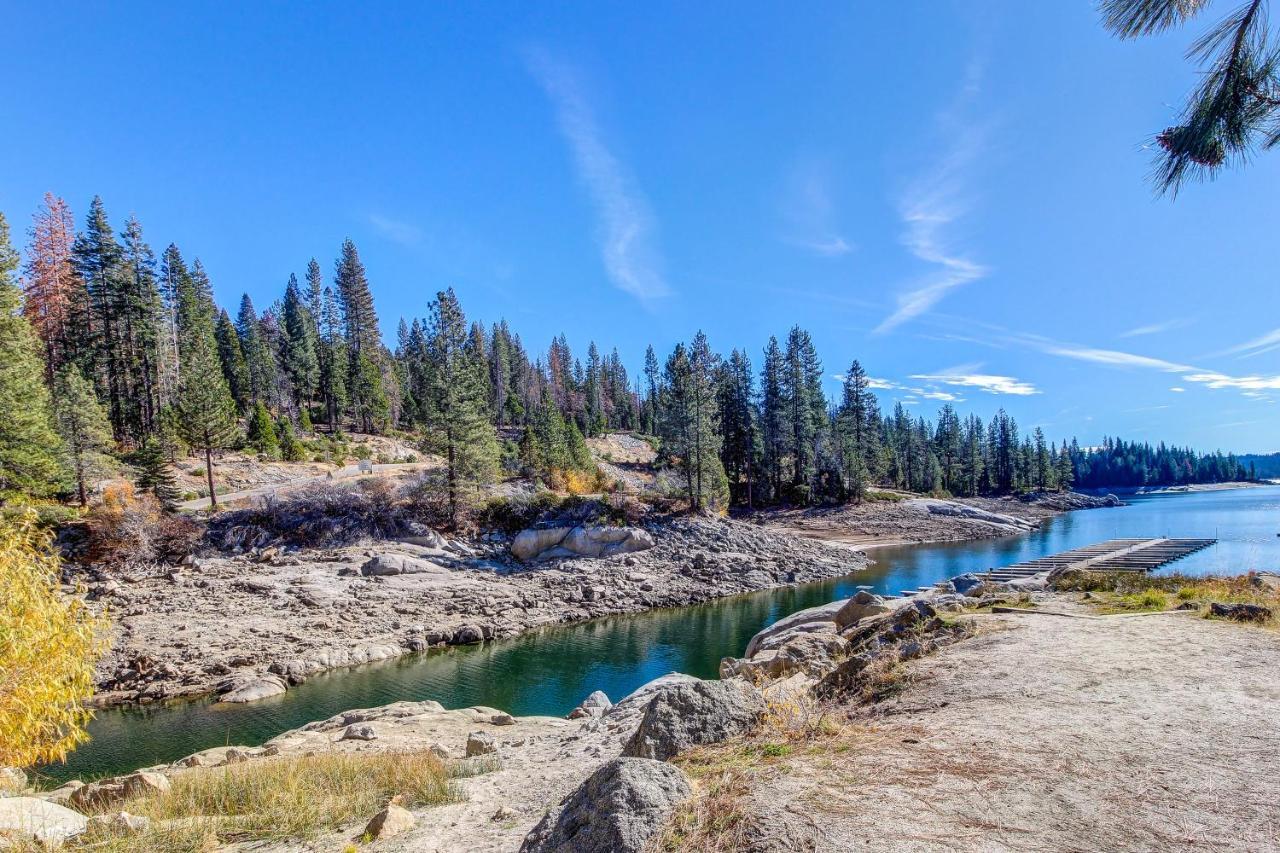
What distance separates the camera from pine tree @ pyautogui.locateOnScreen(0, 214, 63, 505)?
20594 millimetres

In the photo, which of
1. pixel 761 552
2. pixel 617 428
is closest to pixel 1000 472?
pixel 617 428

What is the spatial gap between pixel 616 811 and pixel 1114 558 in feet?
147

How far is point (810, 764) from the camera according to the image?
5.61 meters

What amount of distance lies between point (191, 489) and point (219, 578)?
14349 mm

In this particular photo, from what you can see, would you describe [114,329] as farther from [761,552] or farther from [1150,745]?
[1150,745]

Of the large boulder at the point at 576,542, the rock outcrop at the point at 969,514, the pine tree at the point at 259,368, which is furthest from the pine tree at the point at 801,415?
the pine tree at the point at 259,368

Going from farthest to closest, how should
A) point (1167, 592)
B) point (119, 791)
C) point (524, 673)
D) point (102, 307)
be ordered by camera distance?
1. point (102, 307)
2. point (524, 673)
3. point (1167, 592)
4. point (119, 791)

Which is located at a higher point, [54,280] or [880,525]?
[54,280]

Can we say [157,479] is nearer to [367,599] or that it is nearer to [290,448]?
[290,448]

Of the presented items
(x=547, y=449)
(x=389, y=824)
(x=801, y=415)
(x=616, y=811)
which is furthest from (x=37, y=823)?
(x=801, y=415)

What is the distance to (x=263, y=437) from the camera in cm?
4606

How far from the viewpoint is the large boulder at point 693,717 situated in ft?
22.7

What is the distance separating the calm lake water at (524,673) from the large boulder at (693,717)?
1287 centimetres

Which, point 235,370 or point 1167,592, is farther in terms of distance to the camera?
point 235,370
